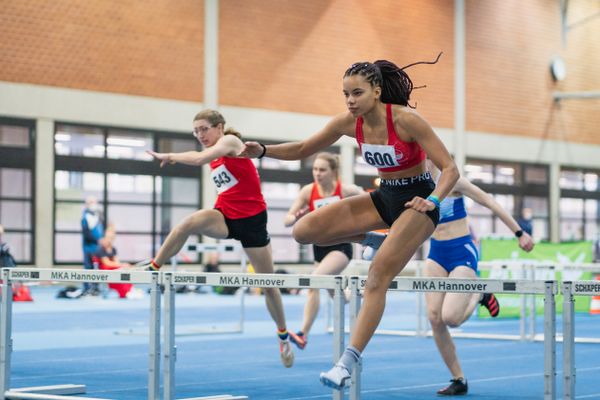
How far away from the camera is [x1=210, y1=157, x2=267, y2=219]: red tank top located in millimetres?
8586

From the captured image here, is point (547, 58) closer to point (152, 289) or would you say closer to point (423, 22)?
point (423, 22)

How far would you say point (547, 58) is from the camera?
109 ft

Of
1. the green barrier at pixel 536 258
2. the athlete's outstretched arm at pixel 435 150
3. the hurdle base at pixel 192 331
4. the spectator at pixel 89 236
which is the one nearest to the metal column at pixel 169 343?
the athlete's outstretched arm at pixel 435 150

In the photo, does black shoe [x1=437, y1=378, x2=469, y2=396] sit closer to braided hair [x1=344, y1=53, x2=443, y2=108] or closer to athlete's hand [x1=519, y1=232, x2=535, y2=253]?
athlete's hand [x1=519, y1=232, x2=535, y2=253]

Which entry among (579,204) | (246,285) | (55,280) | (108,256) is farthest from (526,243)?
(579,204)

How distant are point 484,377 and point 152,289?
12.5ft

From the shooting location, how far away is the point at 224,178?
862 centimetres

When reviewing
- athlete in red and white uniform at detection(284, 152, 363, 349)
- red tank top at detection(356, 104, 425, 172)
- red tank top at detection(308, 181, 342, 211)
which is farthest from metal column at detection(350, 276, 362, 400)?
red tank top at detection(308, 181, 342, 211)

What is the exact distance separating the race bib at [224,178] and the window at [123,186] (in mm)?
14951

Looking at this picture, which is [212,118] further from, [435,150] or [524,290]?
[524,290]

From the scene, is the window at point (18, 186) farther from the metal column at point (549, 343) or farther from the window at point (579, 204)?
the metal column at point (549, 343)

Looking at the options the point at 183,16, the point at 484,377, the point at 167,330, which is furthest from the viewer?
the point at 183,16

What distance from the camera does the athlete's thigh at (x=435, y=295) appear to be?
7.71m

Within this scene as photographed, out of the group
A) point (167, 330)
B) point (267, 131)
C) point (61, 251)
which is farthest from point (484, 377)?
point (267, 131)
